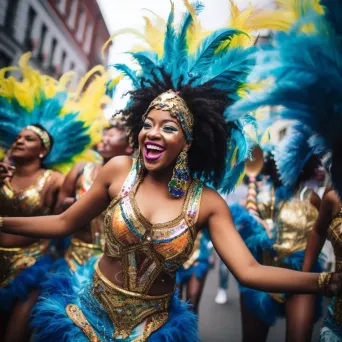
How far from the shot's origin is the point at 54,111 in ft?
13.9

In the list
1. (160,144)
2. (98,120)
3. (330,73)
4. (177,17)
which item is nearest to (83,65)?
(98,120)

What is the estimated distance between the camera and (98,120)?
468 centimetres

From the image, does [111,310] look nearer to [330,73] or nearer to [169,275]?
[169,275]

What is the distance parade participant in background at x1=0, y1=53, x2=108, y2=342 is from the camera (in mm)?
3309

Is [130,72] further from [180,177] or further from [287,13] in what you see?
[287,13]

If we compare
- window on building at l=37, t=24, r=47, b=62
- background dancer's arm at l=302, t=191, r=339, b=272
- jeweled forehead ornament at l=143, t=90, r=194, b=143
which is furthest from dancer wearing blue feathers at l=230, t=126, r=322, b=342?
window on building at l=37, t=24, r=47, b=62

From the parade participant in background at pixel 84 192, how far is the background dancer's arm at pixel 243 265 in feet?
6.34

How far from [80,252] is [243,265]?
2637 millimetres

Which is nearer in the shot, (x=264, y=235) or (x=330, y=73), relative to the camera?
(x=330, y=73)

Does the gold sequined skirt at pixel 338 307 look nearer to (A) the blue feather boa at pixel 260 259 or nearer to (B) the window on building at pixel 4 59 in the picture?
(A) the blue feather boa at pixel 260 259

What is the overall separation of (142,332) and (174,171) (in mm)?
926

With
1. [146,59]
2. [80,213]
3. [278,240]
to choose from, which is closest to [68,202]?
[80,213]

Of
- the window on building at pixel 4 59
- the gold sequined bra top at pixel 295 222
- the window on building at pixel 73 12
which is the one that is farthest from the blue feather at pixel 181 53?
the window on building at pixel 73 12

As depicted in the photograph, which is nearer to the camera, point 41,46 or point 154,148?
point 154,148
